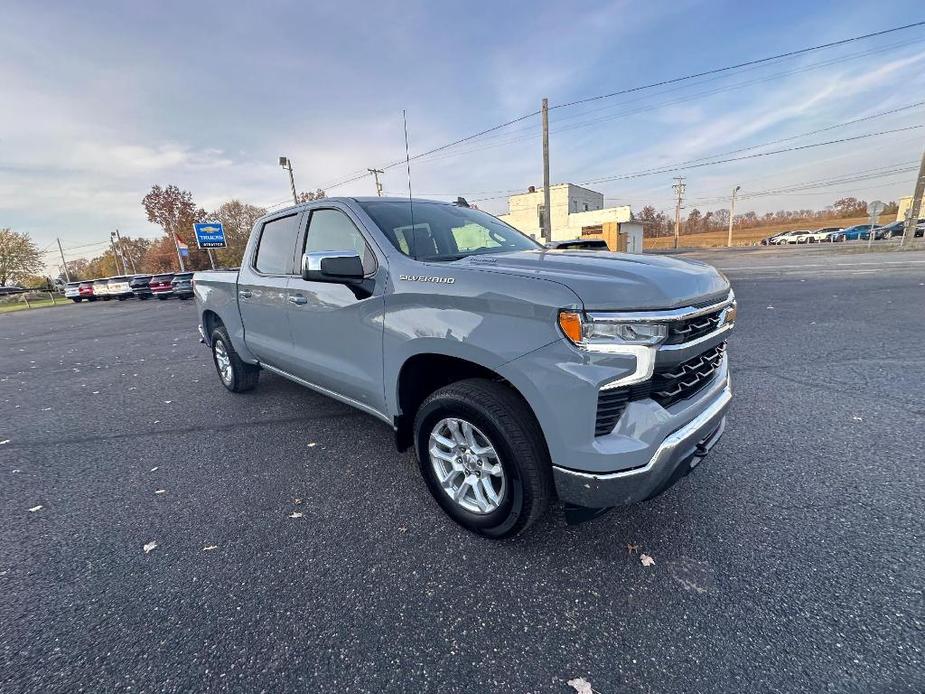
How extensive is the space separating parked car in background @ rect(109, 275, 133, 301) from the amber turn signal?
107 feet

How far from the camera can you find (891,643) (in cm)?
165

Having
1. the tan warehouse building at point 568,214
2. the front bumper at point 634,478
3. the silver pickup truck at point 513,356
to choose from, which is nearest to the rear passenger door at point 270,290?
the silver pickup truck at point 513,356

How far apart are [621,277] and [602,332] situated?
1.00ft

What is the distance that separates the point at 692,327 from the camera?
6.46ft

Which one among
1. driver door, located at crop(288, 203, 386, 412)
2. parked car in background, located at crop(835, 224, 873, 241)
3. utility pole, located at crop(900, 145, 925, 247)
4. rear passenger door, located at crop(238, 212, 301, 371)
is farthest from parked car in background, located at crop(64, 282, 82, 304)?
parked car in background, located at crop(835, 224, 873, 241)

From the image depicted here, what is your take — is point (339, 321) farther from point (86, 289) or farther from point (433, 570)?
point (86, 289)

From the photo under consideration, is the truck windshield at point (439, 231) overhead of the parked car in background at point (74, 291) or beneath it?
overhead

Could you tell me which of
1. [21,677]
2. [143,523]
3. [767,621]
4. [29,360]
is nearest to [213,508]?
[143,523]

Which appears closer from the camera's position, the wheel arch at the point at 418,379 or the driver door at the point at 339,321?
the wheel arch at the point at 418,379

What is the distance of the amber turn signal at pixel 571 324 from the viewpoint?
1777mm

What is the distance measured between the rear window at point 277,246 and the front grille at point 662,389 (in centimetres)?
281

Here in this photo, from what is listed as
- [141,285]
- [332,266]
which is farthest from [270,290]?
[141,285]

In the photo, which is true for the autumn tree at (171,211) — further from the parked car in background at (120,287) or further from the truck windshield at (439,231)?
the truck windshield at (439,231)

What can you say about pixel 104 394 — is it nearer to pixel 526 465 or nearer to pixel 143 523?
pixel 143 523
